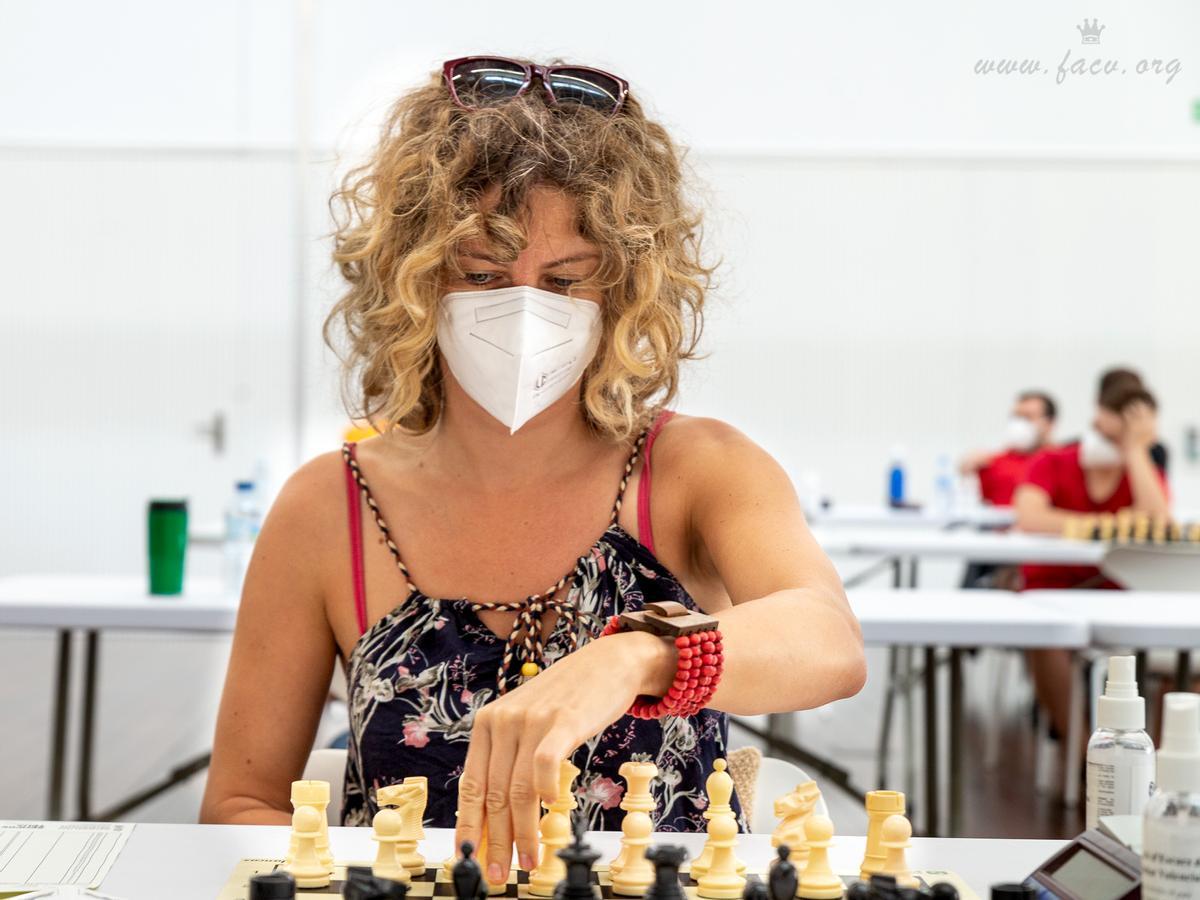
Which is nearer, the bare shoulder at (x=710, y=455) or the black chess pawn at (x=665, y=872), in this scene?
the black chess pawn at (x=665, y=872)

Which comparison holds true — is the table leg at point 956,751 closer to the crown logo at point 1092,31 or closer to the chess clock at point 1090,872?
the crown logo at point 1092,31

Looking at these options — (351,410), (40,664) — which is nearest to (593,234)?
(351,410)

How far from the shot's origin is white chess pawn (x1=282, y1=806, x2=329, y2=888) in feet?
3.13

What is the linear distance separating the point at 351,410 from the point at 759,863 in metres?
0.86

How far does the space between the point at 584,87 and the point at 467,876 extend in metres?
0.96

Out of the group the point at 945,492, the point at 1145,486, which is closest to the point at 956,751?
the point at 1145,486

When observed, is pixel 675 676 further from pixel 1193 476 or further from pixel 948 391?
pixel 1193 476

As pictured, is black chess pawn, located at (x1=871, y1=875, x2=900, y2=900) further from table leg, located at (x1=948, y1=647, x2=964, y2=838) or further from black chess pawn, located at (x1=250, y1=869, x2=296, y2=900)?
table leg, located at (x1=948, y1=647, x2=964, y2=838)

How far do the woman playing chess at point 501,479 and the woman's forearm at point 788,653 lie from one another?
0.02 metres

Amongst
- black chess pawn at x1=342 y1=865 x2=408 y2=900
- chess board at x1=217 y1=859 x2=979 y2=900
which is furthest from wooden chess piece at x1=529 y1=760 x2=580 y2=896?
black chess pawn at x1=342 y1=865 x2=408 y2=900

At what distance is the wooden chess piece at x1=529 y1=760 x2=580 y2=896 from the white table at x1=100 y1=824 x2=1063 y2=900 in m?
0.06

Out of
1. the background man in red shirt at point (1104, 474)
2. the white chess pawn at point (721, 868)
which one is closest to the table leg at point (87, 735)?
the white chess pawn at point (721, 868)

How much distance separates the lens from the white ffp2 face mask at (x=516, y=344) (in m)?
1.40

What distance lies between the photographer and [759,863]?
1042 mm
